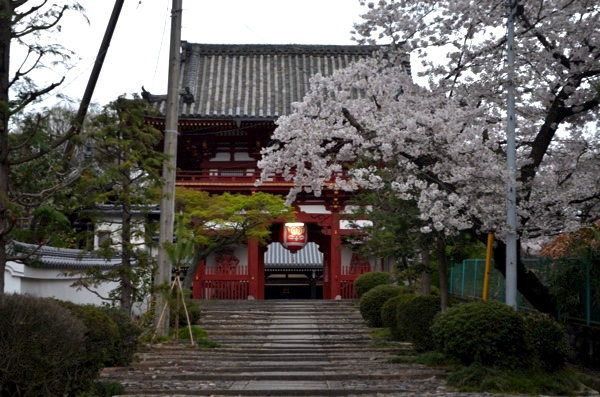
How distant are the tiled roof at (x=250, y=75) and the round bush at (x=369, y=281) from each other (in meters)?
6.35

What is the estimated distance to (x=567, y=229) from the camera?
12.2 m

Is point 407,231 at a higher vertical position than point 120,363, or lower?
higher

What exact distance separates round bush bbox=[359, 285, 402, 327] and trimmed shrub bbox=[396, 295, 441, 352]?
5.60 metres

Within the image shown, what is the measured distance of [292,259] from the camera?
41219 millimetres

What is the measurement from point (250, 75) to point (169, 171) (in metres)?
15.9

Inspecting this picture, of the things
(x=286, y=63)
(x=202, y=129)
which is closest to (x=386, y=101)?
(x=202, y=129)

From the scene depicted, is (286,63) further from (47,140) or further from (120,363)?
(47,140)

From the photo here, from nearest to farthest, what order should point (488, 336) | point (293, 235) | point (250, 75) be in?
point (488, 336) < point (293, 235) < point (250, 75)

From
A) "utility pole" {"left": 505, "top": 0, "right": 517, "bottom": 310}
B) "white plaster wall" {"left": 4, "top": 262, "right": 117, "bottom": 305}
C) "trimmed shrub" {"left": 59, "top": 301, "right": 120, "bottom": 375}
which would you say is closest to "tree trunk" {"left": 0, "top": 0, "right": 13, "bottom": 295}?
"trimmed shrub" {"left": 59, "top": 301, "right": 120, "bottom": 375}

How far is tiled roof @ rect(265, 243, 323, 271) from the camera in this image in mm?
40469

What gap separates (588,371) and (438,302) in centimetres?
285

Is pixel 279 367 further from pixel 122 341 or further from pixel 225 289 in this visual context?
pixel 225 289

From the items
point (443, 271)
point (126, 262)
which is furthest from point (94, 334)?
point (443, 271)

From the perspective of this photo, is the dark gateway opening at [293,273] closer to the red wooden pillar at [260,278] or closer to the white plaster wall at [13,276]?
the red wooden pillar at [260,278]
